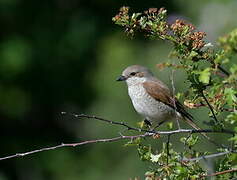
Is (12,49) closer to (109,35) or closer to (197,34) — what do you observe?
(109,35)

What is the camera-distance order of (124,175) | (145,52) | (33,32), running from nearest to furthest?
(124,175) → (145,52) → (33,32)

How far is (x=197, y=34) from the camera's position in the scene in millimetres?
2975

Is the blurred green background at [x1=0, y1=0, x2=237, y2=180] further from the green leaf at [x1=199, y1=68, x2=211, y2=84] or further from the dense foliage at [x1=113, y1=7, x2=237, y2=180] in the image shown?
the green leaf at [x1=199, y1=68, x2=211, y2=84]

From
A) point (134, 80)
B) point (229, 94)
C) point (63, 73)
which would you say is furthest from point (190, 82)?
point (63, 73)

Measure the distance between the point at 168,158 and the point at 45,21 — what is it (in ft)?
35.9

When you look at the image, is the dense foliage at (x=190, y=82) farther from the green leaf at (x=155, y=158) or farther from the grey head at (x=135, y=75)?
the grey head at (x=135, y=75)

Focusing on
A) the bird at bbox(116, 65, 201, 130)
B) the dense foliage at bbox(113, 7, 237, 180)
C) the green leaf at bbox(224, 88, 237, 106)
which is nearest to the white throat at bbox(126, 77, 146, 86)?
the bird at bbox(116, 65, 201, 130)

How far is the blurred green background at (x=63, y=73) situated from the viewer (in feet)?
39.3

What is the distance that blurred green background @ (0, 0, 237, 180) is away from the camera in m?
12.0

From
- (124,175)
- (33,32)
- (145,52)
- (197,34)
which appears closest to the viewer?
(197,34)

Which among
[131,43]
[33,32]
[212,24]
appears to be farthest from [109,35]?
[212,24]

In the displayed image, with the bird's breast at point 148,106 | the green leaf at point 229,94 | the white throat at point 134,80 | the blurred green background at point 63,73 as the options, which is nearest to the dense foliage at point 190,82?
the green leaf at point 229,94

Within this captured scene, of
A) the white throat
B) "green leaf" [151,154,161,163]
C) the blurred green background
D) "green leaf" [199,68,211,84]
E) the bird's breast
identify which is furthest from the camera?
the blurred green background

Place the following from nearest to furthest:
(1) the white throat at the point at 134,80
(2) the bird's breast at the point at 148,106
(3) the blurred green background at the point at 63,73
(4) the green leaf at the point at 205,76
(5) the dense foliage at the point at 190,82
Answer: (4) the green leaf at the point at 205,76 → (5) the dense foliage at the point at 190,82 → (2) the bird's breast at the point at 148,106 → (1) the white throat at the point at 134,80 → (3) the blurred green background at the point at 63,73
